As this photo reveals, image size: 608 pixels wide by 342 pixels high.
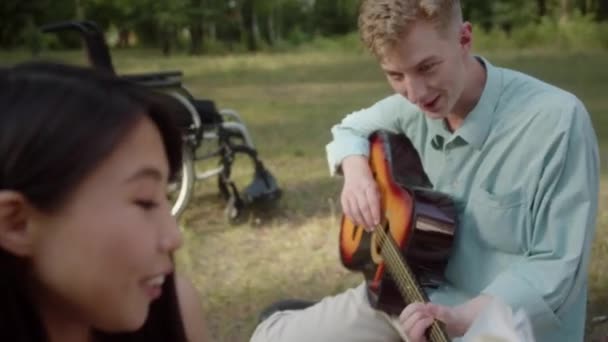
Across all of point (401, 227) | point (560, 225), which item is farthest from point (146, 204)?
point (401, 227)

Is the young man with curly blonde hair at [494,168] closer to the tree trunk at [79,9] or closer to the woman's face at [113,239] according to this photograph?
the woman's face at [113,239]

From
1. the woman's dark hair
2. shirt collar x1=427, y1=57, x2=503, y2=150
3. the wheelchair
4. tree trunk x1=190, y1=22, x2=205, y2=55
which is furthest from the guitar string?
tree trunk x1=190, y1=22, x2=205, y2=55

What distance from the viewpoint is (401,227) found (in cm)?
262

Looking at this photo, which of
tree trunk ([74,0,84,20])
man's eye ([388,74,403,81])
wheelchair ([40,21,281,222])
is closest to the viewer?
man's eye ([388,74,403,81])

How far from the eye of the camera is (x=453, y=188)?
8.41 feet

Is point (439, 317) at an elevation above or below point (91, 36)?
above

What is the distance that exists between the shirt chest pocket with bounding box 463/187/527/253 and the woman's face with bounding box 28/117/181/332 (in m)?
1.33

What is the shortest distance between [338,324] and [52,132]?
1775 mm

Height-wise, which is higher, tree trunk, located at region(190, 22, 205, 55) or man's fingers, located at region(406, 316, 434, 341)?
man's fingers, located at region(406, 316, 434, 341)

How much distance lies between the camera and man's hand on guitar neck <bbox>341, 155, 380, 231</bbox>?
2.79 metres

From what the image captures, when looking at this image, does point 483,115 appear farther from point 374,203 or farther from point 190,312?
point 190,312

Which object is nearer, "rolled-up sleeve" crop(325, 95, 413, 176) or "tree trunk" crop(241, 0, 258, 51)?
"rolled-up sleeve" crop(325, 95, 413, 176)

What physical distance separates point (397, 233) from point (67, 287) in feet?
5.12

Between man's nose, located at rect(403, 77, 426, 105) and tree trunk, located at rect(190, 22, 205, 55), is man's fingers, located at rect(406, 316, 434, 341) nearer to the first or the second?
man's nose, located at rect(403, 77, 426, 105)
